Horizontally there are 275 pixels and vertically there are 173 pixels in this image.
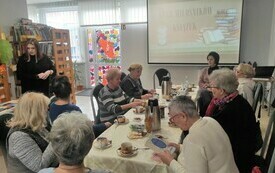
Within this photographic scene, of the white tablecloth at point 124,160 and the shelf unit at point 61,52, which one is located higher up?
the shelf unit at point 61,52

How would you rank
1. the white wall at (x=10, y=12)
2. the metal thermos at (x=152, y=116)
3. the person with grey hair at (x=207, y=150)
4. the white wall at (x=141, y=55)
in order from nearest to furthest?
the person with grey hair at (x=207, y=150) → the metal thermos at (x=152, y=116) → the white wall at (x=10, y=12) → the white wall at (x=141, y=55)

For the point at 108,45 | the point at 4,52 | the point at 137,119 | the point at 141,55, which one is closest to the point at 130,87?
the point at 137,119

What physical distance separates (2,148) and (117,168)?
32.7 inches

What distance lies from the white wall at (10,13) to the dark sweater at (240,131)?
12.3 ft

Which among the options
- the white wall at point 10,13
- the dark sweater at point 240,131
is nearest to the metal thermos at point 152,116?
the dark sweater at point 240,131

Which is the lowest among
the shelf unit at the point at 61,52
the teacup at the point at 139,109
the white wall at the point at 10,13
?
→ the teacup at the point at 139,109

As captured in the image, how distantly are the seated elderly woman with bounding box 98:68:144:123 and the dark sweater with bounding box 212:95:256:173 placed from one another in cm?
111

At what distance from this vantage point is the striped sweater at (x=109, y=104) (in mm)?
2463

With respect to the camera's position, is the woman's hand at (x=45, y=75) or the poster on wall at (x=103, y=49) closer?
the woman's hand at (x=45, y=75)

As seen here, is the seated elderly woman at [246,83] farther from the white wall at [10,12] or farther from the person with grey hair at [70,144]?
the white wall at [10,12]

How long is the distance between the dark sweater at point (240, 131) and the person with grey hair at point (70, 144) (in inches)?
46.3

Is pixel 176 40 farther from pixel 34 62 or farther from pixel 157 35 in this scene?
pixel 34 62

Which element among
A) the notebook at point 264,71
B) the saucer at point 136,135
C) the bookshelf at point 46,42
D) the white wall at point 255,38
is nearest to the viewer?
→ the saucer at point 136,135

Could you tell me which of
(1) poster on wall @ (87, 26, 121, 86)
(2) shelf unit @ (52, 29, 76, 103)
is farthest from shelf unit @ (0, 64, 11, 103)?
(1) poster on wall @ (87, 26, 121, 86)
